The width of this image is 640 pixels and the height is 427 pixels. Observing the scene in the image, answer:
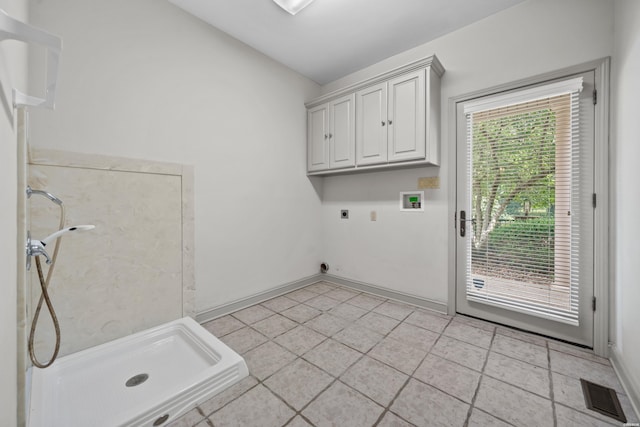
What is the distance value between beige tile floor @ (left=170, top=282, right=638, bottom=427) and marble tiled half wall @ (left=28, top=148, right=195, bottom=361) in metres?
0.63

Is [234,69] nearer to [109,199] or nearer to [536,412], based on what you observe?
[109,199]

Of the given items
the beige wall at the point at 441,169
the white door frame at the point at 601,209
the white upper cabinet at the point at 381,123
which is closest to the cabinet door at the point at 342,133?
the white upper cabinet at the point at 381,123

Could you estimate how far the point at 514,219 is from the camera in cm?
210

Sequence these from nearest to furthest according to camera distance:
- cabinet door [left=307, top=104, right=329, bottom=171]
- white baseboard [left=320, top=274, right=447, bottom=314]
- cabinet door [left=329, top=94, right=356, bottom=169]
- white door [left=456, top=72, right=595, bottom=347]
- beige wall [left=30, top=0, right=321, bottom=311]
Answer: beige wall [left=30, top=0, right=321, bottom=311] < white door [left=456, top=72, right=595, bottom=347] < white baseboard [left=320, top=274, right=447, bottom=314] < cabinet door [left=329, top=94, right=356, bottom=169] < cabinet door [left=307, top=104, right=329, bottom=171]

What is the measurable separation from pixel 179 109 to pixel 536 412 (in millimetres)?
3096

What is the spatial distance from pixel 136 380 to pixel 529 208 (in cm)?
300

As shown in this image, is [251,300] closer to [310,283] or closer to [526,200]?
[310,283]

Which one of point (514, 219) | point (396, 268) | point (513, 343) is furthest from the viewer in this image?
point (396, 268)

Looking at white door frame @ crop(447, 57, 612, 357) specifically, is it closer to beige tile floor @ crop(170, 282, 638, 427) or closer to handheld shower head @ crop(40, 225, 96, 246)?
beige tile floor @ crop(170, 282, 638, 427)

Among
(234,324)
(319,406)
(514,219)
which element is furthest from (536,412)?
(234,324)

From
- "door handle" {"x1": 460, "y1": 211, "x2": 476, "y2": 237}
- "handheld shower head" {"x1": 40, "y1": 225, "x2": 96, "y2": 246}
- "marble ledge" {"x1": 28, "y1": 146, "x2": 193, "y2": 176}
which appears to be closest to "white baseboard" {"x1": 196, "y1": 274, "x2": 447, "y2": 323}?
"door handle" {"x1": 460, "y1": 211, "x2": 476, "y2": 237}

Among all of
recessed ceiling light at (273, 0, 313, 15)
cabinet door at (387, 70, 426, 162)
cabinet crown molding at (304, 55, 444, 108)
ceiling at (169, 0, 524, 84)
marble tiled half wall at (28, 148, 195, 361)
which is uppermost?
ceiling at (169, 0, 524, 84)

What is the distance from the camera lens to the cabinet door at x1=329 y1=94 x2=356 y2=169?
2.85 meters

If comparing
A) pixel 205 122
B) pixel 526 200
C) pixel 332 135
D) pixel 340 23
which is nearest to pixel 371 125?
pixel 332 135
